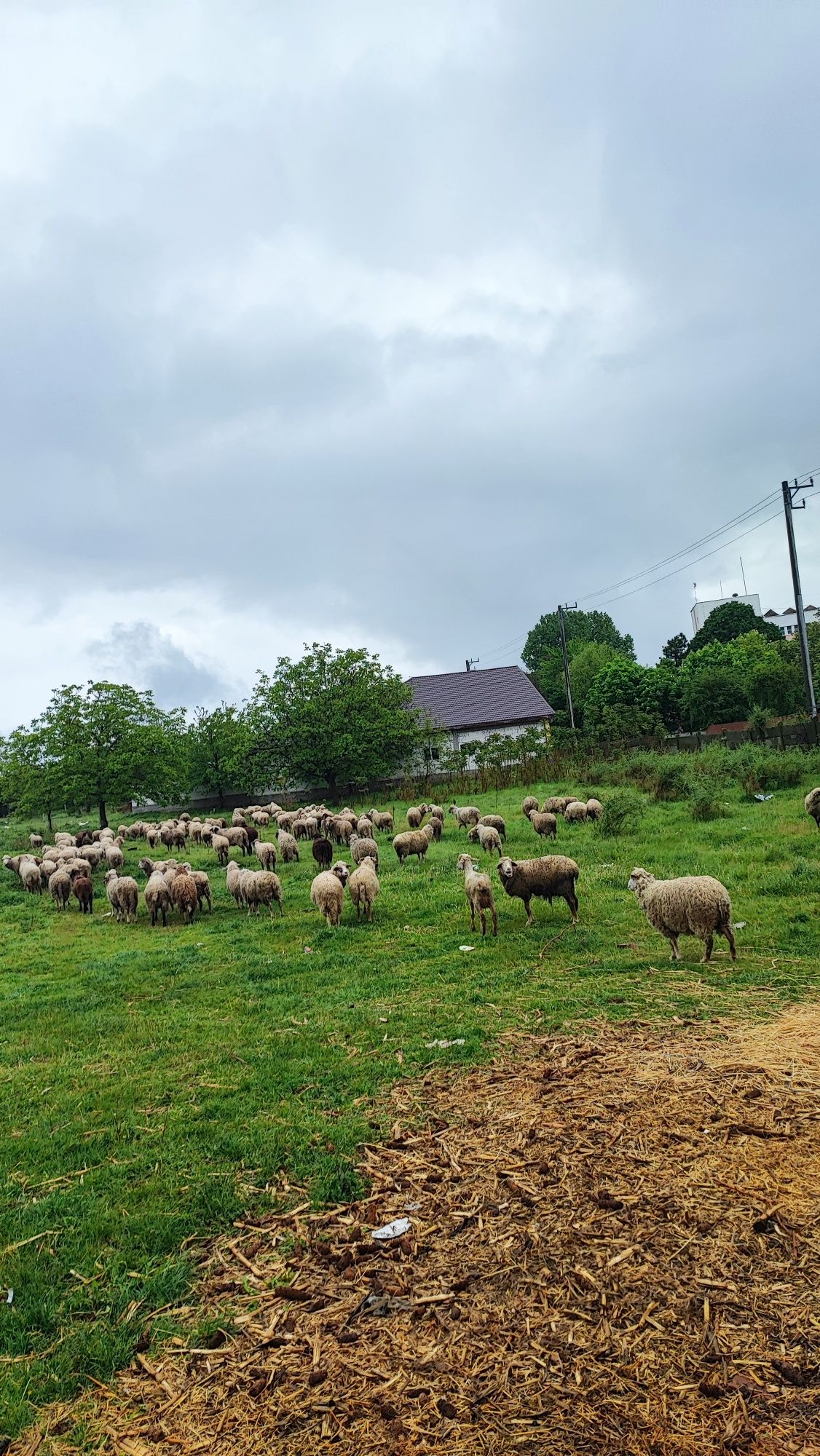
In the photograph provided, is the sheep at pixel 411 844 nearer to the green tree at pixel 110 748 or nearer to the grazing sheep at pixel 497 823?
the grazing sheep at pixel 497 823

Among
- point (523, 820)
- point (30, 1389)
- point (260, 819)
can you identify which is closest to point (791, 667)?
point (523, 820)

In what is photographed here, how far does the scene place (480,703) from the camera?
175 feet

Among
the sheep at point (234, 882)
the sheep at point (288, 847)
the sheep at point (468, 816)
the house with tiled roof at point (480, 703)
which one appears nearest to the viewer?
the sheep at point (234, 882)

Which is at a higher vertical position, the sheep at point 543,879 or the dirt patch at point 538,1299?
the sheep at point 543,879

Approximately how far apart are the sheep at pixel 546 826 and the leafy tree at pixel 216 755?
950 inches

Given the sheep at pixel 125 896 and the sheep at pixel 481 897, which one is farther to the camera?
the sheep at pixel 125 896

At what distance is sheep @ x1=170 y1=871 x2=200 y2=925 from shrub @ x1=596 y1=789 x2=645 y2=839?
10.1 metres

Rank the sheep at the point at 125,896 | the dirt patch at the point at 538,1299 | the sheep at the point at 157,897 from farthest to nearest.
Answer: the sheep at the point at 125,896
the sheep at the point at 157,897
the dirt patch at the point at 538,1299

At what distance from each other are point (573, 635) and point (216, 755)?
55.6 meters

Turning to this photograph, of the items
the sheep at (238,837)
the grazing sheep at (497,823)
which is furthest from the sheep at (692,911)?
the sheep at (238,837)

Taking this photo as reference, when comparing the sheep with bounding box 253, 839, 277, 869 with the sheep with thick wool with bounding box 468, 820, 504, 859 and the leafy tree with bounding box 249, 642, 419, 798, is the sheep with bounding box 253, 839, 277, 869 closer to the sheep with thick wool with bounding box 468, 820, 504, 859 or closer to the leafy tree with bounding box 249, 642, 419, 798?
the sheep with thick wool with bounding box 468, 820, 504, 859

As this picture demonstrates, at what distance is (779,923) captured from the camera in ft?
33.5

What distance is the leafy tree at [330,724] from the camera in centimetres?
4122

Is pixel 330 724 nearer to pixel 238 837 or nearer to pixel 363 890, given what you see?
pixel 238 837
